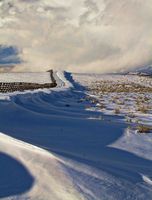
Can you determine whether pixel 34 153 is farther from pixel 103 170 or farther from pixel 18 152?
pixel 103 170

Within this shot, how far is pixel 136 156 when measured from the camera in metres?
7.77

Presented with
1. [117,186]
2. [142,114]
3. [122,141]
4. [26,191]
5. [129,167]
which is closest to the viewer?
[26,191]

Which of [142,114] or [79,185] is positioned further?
[142,114]

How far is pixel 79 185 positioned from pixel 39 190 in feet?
1.51

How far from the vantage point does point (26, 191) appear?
4973 mm

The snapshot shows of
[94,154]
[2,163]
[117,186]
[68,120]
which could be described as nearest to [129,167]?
[94,154]

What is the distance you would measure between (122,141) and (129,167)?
2506mm

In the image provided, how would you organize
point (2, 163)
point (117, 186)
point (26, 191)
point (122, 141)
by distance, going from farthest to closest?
point (122, 141), point (2, 163), point (117, 186), point (26, 191)

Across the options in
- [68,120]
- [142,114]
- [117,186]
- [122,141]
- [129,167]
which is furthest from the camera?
[142,114]

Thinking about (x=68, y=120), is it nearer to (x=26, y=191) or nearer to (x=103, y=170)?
(x=103, y=170)

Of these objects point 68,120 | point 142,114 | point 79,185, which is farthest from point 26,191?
point 142,114

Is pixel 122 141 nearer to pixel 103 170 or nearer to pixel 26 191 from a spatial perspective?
pixel 103 170

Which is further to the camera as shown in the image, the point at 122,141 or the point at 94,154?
the point at 122,141

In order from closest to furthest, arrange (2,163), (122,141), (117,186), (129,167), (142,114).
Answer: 1. (117,186)
2. (2,163)
3. (129,167)
4. (122,141)
5. (142,114)
